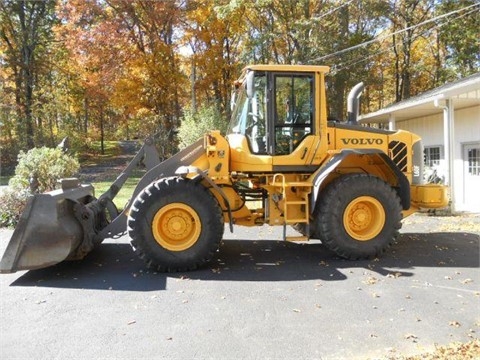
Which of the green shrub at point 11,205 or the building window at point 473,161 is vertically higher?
the building window at point 473,161

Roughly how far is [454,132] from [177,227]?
9802 mm

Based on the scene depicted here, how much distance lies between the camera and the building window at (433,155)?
43.9ft

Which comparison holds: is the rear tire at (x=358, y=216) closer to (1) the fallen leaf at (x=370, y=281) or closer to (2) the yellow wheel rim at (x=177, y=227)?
(1) the fallen leaf at (x=370, y=281)

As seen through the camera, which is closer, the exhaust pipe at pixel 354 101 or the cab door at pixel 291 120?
the cab door at pixel 291 120

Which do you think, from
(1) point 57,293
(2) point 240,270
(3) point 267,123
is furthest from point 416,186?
(1) point 57,293

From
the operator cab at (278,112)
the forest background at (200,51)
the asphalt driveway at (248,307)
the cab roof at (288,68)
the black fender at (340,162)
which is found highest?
the forest background at (200,51)

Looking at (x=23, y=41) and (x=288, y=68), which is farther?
(x=23, y=41)

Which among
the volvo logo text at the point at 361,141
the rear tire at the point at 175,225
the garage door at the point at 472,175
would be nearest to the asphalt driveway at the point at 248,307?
the rear tire at the point at 175,225

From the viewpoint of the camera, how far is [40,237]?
5.21 m

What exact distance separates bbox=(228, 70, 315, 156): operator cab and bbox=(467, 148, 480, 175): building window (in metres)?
7.57

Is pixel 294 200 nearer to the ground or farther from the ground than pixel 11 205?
farther from the ground

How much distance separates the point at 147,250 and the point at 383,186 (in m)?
3.58

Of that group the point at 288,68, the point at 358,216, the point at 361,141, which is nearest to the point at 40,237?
the point at 288,68

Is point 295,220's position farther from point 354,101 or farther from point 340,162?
point 354,101
